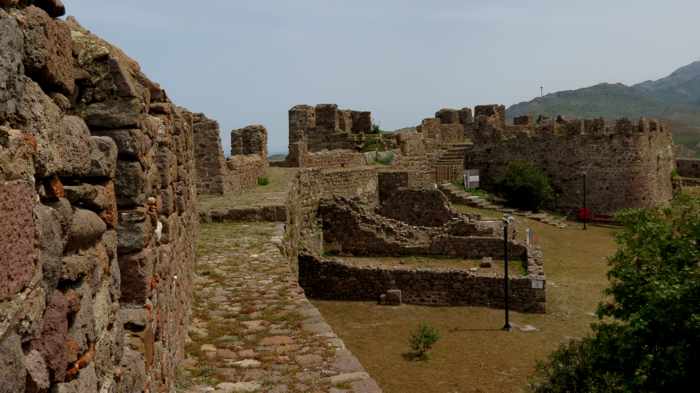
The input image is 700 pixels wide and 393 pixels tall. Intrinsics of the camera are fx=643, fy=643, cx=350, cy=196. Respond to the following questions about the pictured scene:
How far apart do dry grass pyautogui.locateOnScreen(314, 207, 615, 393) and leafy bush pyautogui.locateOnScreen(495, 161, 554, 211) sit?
31.7 feet

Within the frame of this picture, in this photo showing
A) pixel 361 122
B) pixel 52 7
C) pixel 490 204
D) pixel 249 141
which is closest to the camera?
pixel 52 7

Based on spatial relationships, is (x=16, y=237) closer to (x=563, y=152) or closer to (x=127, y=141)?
(x=127, y=141)

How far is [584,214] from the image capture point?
25422 mm

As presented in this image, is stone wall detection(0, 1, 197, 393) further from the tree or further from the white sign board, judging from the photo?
the white sign board

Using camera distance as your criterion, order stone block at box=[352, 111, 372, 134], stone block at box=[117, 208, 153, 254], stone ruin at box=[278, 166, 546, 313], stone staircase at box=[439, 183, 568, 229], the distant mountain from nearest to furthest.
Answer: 1. stone block at box=[117, 208, 153, 254]
2. stone ruin at box=[278, 166, 546, 313]
3. stone staircase at box=[439, 183, 568, 229]
4. stone block at box=[352, 111, 372, 134]
5. the distant mountain

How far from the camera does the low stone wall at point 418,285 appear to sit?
13352 mm

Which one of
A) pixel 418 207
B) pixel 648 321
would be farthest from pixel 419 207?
pixel 648 321

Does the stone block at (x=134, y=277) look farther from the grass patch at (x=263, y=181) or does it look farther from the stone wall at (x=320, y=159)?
the stone wall at (x=320, y=159)

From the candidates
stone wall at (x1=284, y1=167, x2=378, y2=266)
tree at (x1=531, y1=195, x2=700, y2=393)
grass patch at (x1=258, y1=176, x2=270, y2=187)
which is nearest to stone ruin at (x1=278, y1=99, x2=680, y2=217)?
stone wall at (x1=284, y1=167, x2=378, y2=266)

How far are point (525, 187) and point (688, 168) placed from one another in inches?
501

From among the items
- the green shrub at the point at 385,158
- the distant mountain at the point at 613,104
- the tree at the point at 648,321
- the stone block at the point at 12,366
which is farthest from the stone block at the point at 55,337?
the distant mountain at the point at 613,104

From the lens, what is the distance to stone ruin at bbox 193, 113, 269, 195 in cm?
1262

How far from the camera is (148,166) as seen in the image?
140 inches

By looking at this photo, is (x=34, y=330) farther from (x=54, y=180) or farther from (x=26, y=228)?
(x=54, y=180)
